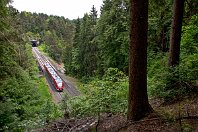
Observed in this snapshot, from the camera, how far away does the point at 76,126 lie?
332 inches

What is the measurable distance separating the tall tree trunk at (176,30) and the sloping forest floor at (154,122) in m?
1.45

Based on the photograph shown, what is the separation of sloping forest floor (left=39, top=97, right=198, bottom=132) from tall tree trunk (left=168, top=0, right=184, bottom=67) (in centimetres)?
145

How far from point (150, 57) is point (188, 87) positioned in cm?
1750

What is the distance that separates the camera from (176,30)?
8.38 m

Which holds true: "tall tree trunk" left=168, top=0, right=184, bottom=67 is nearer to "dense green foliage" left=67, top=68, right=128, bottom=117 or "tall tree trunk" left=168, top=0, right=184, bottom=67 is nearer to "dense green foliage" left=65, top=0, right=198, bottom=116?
"dense green foliage" left=65, top=0, right=198, bottom=116

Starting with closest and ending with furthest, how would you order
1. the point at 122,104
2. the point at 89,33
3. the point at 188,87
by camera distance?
the point at 188,87 < the point at 122,104 < the point at 89,33

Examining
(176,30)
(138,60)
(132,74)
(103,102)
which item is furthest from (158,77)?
(138,60)

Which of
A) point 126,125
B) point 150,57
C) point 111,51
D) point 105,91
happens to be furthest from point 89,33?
point 126,125

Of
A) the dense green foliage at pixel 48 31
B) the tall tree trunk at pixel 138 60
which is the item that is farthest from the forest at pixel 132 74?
the dense green foliage at pixel 48 31

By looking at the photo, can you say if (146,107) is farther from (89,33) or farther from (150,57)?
(89,33)

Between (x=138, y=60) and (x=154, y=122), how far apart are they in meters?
1.47

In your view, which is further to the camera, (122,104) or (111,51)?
(111,51)

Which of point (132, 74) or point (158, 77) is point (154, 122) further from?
point (158, 77)

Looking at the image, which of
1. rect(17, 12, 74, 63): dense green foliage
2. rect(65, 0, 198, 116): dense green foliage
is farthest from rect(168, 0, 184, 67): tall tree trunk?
rect(17, 12, 74, 63): dense green foliage
